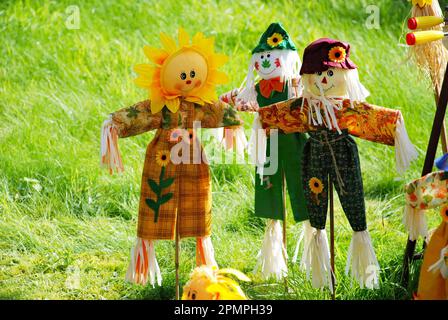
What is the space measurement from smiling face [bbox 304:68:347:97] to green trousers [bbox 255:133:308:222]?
0.27 m

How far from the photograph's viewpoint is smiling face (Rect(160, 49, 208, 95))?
271cm

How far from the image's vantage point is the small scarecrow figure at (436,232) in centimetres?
245

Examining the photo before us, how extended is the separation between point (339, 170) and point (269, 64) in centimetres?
47

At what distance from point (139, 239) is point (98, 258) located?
633mm

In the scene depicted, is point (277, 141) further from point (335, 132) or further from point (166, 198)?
point (166, 198)

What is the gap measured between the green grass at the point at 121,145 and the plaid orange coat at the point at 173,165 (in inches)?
16.1

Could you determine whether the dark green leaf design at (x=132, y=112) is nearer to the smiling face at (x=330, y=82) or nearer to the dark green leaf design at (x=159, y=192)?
the dark green leaf design at (x=159, y=192)

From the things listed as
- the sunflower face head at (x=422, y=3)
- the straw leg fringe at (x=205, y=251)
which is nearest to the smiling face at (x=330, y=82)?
the sunflower face head at (x=422, y=3)

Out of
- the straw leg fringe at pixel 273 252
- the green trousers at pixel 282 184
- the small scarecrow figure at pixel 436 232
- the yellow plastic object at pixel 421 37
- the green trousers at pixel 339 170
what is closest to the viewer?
the small scarecrow figure at pixel 436 232

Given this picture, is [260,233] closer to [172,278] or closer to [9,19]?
[172,278]

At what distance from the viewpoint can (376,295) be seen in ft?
9.57

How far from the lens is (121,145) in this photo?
416 centimetres
